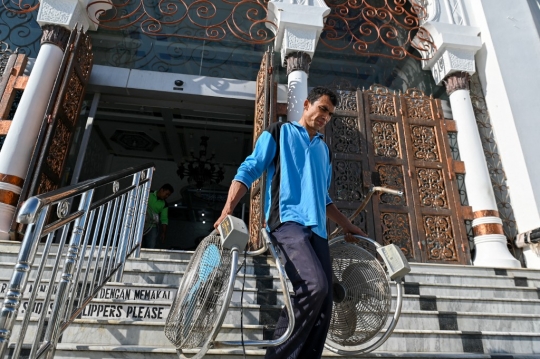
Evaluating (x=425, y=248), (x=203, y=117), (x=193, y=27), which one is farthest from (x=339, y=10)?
(x=425, y=248)

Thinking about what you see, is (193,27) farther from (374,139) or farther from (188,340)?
(188,340)

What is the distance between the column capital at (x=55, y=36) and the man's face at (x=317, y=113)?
4859 millimetres

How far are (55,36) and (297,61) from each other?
3442 millimetres

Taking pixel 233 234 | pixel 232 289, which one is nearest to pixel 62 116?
pixel 233 234

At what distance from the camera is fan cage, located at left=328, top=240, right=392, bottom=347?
→ 75.1 inches

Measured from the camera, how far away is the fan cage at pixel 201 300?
59.5 inches

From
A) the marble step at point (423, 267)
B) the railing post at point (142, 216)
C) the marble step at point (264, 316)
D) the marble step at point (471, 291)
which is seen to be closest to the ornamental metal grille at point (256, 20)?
the railing post at point (142, 216)

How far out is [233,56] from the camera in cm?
678

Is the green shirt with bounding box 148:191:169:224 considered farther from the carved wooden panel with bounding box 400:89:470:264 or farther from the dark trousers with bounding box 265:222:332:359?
the dark trousers with bounding box 265:222:332:359

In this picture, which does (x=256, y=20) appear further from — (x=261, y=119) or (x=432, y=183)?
(x=432, y=183)

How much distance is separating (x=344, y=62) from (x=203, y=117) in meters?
3.02

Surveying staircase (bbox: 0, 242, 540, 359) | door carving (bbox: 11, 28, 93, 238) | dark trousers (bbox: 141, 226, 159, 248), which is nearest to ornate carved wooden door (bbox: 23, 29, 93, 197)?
door carving (bbox: 11, 28, 93, 238)

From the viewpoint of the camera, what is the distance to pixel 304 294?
1.49 meters

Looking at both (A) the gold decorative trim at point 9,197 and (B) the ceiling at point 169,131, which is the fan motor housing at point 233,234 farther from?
(B) the ceiling at point 169,131
